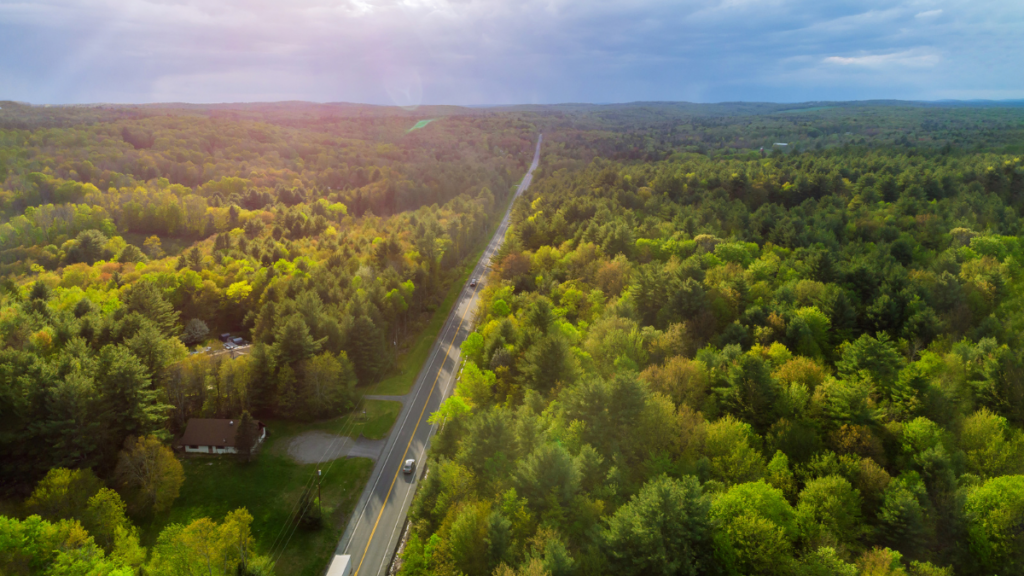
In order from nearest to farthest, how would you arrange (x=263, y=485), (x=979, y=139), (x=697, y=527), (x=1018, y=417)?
(x=697, y=527)
(x=1018, y=417)
(x=263, y=485)
(x=979, y=139)

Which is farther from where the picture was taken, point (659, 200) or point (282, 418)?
point (659, 200)

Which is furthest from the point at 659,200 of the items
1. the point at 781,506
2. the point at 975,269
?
the point at 781,506

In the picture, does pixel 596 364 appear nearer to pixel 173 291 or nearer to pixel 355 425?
pixel 355 425

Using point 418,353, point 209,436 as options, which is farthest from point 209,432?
point 418,353

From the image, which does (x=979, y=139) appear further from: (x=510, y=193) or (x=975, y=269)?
(x=510, y=193)

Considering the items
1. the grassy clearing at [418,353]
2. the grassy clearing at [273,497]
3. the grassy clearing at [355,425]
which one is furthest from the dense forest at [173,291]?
the grassy clearing at [273,497]

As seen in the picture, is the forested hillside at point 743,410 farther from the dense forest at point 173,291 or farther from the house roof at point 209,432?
the house roof at point 209,432
